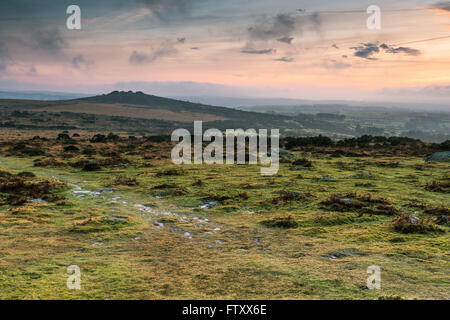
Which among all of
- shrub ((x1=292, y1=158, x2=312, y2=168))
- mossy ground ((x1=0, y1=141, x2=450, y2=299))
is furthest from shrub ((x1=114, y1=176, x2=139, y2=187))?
shrub ((x1=292, y1=158, x2=312, y2=168))

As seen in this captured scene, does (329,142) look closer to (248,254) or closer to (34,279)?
(248,254)

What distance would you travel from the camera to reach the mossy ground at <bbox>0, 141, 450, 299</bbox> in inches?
354

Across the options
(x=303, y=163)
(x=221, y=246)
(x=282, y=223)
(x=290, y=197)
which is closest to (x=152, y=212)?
(x=221, y=246)

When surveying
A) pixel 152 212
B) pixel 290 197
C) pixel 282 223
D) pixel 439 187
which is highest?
pixel 439 187

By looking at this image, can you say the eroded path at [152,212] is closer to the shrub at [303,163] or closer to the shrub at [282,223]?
the shrub at [282,223]

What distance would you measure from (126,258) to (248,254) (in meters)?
4.38

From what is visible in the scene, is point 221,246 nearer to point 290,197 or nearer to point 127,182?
point 290,197

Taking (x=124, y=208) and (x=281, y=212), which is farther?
(x=124, y=208)

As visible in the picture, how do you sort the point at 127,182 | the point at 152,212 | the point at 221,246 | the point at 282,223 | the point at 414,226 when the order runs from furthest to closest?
the point at 127,182, the point at 152,212, the point at 282,223, the point at 414,226, the point at 221,246

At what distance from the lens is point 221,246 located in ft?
42.5

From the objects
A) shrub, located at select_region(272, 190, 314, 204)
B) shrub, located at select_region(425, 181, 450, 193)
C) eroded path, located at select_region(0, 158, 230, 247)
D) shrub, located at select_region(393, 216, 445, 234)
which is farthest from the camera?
shrub, located at select_region(425, 181, 450, 193)

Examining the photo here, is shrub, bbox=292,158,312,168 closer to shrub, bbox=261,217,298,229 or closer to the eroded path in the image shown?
the eroded path

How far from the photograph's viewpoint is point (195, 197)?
72.1 feet
